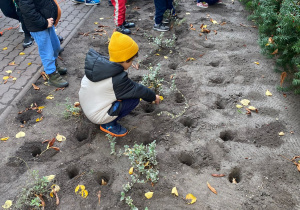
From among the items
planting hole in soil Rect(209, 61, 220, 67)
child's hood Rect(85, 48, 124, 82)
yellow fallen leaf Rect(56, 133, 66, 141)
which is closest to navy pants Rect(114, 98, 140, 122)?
child's hood Rect(85, 48, 124, 82)

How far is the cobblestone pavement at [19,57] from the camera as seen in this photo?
3.51 metres

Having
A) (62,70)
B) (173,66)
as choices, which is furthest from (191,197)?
(62,70)

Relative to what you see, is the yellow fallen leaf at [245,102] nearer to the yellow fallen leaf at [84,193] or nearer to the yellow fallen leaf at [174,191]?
the yellow fallen leaf at [174,191]

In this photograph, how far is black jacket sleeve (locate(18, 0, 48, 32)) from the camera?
119 inches

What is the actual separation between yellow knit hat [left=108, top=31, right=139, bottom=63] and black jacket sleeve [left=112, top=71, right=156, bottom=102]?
164 mm

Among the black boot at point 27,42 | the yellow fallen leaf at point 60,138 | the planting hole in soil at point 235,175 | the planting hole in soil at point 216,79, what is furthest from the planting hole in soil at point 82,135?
the black boot at point 27,42

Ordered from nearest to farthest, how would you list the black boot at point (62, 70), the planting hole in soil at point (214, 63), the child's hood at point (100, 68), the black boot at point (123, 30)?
the child's hood at point (100, 68) < the black boot at point (62, 70) < the planting hole in soil at point (214, 63) < the black boot at point (123, 30)

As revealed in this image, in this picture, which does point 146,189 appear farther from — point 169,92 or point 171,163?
point 169,92

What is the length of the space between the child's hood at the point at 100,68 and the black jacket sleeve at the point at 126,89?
0.21 feet

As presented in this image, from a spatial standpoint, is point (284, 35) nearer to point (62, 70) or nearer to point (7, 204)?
point (62, 70)

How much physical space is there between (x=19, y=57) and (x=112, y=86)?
2.62 m

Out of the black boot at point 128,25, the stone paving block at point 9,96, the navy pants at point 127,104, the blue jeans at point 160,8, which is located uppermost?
the blue jeans at point 160,8

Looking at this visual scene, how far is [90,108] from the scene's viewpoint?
8.69 feet

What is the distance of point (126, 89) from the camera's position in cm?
258
